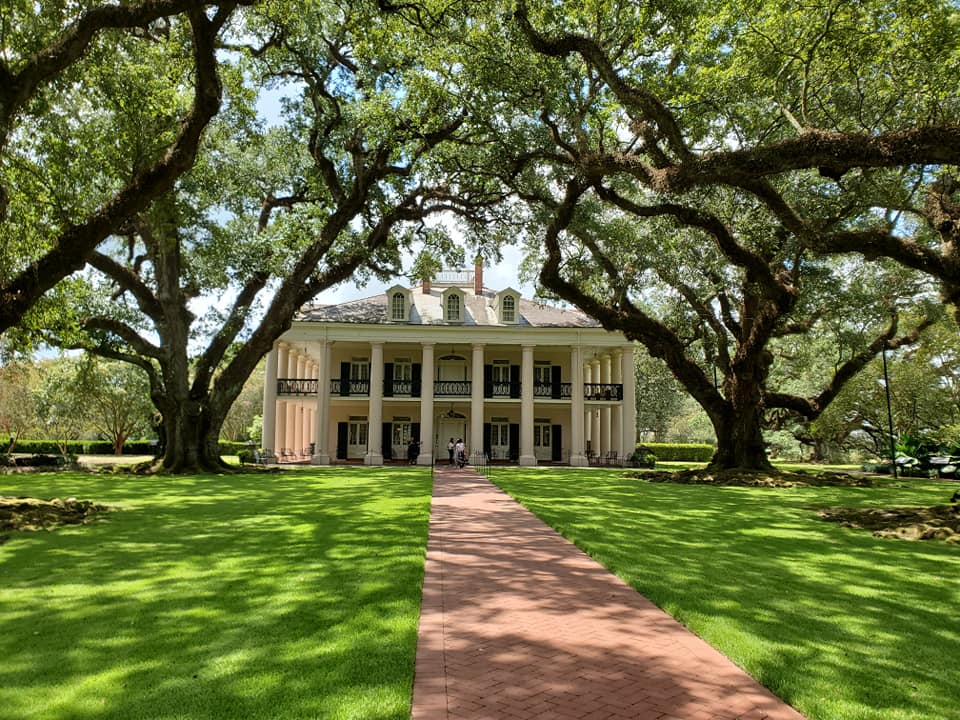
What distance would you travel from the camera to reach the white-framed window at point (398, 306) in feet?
106

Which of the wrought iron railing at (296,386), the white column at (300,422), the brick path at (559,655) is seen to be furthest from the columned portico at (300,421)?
the brick path at (559,655)

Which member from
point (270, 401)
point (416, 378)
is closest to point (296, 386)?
point (270, 401)

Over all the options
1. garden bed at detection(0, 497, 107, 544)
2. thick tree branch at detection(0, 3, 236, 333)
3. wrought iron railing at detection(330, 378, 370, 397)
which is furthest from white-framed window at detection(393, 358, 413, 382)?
thick tree branch at detection(0, 3, 236, 333)

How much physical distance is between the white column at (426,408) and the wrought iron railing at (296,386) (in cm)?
529

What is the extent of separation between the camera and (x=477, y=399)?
31.1 m

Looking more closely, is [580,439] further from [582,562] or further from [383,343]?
[582,562]

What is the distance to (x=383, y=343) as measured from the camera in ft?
103

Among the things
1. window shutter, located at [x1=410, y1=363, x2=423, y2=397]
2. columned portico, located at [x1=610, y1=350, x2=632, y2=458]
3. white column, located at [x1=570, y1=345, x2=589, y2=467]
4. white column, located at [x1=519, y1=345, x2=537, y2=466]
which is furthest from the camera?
window shutter, located at [x1=410, y1=363, x2=423, y2=397]

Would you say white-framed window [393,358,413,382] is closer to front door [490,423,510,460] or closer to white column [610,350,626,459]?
front door [490,423,510,460]

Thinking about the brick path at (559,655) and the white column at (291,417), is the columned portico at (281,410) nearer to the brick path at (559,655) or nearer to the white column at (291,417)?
the white column at (291,417)

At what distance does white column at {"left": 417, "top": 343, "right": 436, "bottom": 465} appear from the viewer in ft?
99.8

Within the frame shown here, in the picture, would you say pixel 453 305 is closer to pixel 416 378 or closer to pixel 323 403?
pixel 416 378

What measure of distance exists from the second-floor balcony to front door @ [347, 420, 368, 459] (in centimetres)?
230

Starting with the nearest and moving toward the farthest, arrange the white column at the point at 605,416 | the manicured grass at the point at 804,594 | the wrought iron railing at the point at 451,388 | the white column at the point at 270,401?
the manicured grass at the point at 804,594 < the white column at the point at 270,401 < the wrought iron railing at the point at 451,388 < the white column at the point at 605,416
